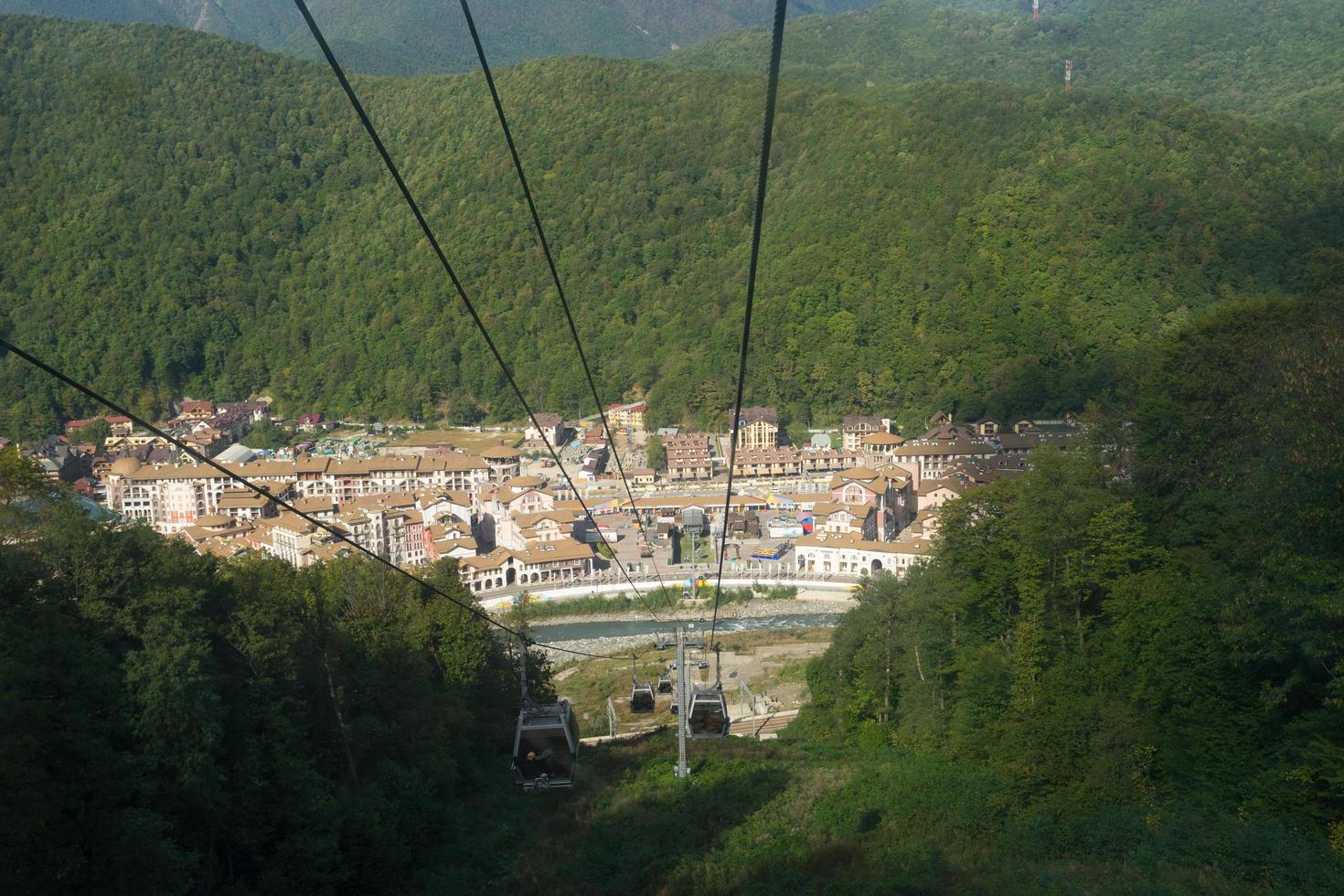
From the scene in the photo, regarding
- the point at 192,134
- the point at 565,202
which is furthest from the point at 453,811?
the point at 192,134

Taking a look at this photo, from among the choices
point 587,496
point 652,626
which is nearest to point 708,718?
point 652,626

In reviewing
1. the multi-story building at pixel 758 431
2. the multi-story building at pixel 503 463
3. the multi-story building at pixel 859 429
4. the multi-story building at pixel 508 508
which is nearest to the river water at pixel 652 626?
the multi-story building at pixel 508 508

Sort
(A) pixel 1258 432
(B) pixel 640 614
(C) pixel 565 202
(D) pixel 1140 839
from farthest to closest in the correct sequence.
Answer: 1. (C) pixel 565 202
2. (B) pixel 640 614
3. (A) pixel 1258 432
4. (D) pixel 1140 839

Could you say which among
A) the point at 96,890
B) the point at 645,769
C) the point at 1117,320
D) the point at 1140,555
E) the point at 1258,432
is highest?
the point at 1117,320

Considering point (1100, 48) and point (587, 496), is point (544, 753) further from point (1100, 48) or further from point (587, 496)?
point (1100, 48)

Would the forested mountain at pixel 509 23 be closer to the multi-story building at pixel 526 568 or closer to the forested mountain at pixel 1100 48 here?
the forested mountain at pixel 1100 48

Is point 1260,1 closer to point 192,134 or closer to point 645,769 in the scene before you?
point 192,134
